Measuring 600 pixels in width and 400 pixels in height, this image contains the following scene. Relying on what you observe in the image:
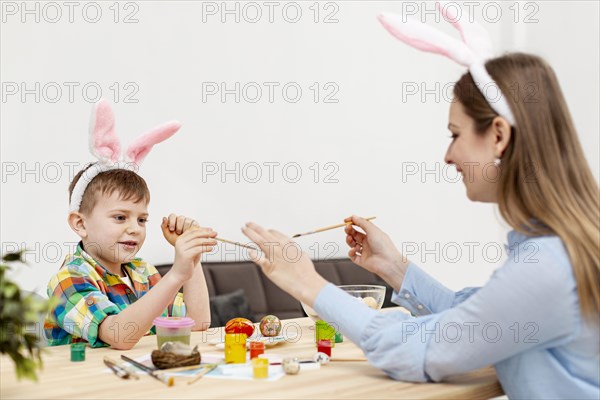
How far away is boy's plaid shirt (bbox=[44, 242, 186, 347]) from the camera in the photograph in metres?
1.67

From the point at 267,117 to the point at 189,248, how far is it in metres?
2.14

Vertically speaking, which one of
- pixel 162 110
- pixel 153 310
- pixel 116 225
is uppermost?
pixel 162 110

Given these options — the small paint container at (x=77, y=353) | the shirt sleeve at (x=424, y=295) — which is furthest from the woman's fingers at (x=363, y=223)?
the small paint container at (x=77, y=353)

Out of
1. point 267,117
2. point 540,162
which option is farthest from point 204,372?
point 267,117

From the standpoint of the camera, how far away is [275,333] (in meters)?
1.77

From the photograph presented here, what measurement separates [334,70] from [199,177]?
107 centimetres

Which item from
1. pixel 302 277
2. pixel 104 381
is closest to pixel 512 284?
pixel 302 277

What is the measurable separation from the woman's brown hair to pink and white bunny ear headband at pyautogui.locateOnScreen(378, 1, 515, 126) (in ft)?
0.05

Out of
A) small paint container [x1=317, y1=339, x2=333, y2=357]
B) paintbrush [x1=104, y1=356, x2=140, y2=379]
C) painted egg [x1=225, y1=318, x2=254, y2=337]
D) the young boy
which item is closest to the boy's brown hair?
the young boy

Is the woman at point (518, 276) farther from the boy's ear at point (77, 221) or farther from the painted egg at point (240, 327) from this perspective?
the boy's ear at point (77, 221)

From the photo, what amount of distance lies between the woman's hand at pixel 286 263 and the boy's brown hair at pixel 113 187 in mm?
628

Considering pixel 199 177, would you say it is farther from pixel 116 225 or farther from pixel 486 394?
pixel 486 394

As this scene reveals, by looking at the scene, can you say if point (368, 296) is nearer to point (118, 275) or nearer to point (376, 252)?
point (376, 252)

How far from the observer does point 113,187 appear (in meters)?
1.96
